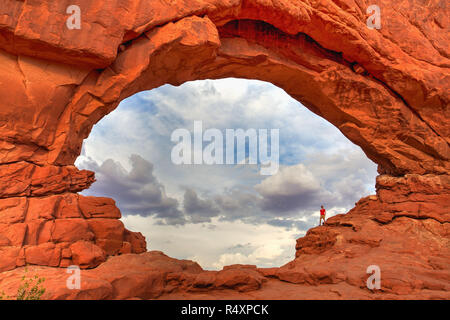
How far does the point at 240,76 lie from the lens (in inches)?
589

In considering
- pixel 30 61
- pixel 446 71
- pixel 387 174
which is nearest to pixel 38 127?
pixel 30 61

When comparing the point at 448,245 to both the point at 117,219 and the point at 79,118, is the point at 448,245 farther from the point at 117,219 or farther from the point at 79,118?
the point at 79,118

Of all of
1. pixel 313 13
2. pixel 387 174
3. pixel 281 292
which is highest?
pixel 313 13

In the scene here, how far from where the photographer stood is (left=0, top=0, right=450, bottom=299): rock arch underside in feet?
28.5

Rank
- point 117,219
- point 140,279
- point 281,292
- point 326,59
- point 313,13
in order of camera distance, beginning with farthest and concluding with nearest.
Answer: point 326,59 < point 313,13 < point 117,219 < point 281,292 < point 140,279

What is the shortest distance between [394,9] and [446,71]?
4.43 metres

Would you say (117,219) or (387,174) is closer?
(117,219)

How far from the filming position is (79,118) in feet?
34.4

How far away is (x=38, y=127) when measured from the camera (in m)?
9.45

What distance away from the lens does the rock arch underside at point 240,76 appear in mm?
8688

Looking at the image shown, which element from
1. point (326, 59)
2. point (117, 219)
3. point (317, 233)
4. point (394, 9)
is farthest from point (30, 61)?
point (394, 9)

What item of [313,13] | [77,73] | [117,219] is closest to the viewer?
[77,73]

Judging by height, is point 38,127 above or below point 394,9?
below

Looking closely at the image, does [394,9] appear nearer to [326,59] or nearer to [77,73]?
[326,59]
